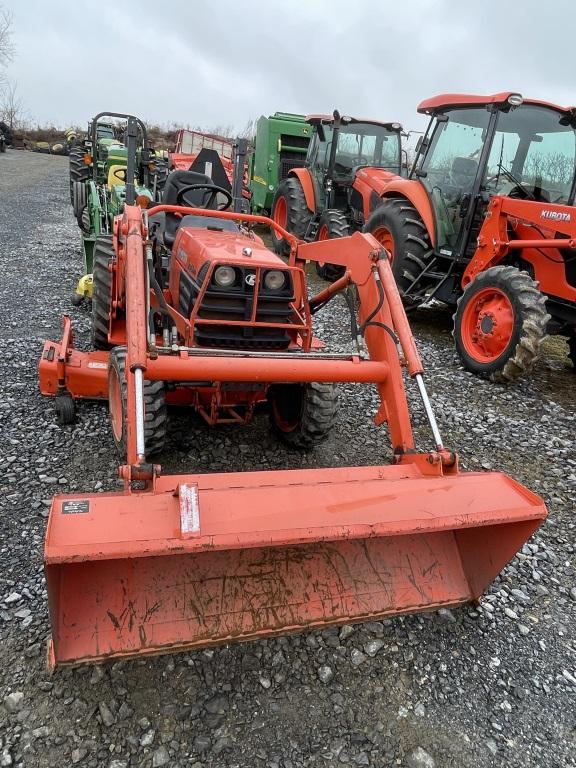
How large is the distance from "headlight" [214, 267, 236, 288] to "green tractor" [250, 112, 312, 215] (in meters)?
10.00

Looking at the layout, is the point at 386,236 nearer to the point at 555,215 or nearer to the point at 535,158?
the point at 535,158

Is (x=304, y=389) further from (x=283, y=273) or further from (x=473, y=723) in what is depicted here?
(x=473, y=723)

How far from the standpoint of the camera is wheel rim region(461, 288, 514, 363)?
540 centimetres

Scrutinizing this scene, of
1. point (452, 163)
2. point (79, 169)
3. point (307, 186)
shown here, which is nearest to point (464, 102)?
point (452, 163)

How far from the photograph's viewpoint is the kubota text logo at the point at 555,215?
5121 mm

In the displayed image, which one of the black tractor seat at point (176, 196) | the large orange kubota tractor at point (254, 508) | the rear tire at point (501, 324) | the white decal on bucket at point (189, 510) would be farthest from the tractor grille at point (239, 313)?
the rear tire at point (501, 324)

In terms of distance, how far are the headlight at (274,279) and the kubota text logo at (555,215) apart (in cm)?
329

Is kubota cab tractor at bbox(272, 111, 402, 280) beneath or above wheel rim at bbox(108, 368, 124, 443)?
above

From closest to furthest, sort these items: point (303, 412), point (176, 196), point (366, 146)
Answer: point (303, 412) < point (176, 196) < point (366, 146)

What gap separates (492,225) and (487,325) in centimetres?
107

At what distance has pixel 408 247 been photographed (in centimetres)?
651

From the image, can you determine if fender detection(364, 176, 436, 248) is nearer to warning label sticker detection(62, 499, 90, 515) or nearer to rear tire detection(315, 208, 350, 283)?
rear tire detection(315, 208, 350, 283)

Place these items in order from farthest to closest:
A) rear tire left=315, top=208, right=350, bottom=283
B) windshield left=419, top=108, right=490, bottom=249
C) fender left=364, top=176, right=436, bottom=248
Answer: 1. rear tire left=315, top=208, right=350, bottom=283
2. fender left=364, top=176, right=436, bottom=248
3. windshield left=419, top=108, right=490, bottom=249

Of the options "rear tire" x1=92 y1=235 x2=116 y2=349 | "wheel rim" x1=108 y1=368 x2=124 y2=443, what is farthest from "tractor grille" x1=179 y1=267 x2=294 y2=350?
"rear tire" x1=92 y1=235 x2=116 y2=349
